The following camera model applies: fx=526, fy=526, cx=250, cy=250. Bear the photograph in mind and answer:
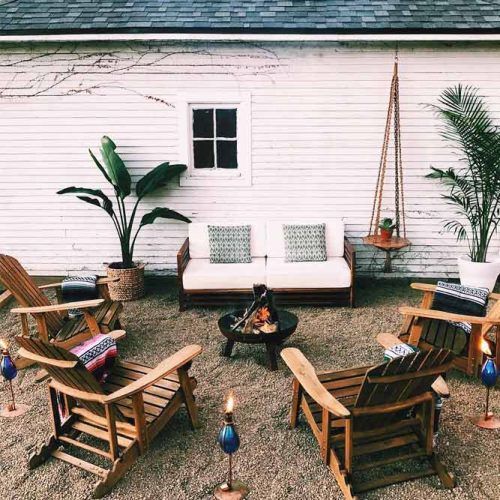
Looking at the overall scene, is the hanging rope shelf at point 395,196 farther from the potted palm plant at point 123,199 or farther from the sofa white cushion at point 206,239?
the potted palm plant at point 123,199

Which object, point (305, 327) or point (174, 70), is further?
point (174, 70)

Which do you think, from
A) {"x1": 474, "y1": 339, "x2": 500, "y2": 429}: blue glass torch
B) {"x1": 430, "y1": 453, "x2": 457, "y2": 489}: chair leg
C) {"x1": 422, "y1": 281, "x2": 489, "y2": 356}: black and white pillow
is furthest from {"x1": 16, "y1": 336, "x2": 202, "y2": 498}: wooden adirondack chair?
{"x1": 422, "y1": 281, "x2": 489, "y2": 356}: black and white pillow

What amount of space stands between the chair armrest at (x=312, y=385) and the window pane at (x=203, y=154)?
432 centimetres

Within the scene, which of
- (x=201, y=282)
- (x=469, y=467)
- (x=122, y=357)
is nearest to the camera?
(x=469, y=467)

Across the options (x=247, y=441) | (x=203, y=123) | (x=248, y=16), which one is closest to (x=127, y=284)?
(x=203, y=123)

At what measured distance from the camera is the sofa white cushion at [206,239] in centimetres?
711

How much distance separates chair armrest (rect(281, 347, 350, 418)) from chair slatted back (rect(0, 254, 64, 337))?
262 cm

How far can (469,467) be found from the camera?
11.7 ft

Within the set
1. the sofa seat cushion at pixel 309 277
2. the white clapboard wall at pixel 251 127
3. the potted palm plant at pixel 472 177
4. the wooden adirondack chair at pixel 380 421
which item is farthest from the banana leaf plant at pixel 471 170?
the wooden adirondack chair at pixel 380 421

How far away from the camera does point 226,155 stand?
25.1 feet

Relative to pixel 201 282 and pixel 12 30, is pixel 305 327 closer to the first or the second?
pixel 201 282

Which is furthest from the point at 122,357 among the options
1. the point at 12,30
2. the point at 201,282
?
the point at 12,30

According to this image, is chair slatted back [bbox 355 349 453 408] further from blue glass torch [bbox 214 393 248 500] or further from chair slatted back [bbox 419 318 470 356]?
chair slatted back [bbox 419 318 470 356]

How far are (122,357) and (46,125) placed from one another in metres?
3.96
